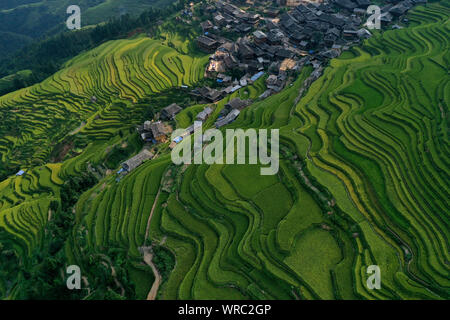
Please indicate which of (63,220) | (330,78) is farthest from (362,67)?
(63,220)

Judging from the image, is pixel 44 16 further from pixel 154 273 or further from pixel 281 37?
pixel 154 273

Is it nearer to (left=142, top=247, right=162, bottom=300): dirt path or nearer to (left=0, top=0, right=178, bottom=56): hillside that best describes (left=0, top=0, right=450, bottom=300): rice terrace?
(left=142, top=247, right=162, bottom=300): dirt path

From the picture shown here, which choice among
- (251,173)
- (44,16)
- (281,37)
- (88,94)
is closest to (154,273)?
(251,173)

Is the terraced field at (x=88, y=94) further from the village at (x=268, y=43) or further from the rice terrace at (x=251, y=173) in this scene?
the village at (x=268, y=43)

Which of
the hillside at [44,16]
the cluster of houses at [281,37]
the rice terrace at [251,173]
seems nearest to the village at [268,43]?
the cluster of houses at [281,37]
